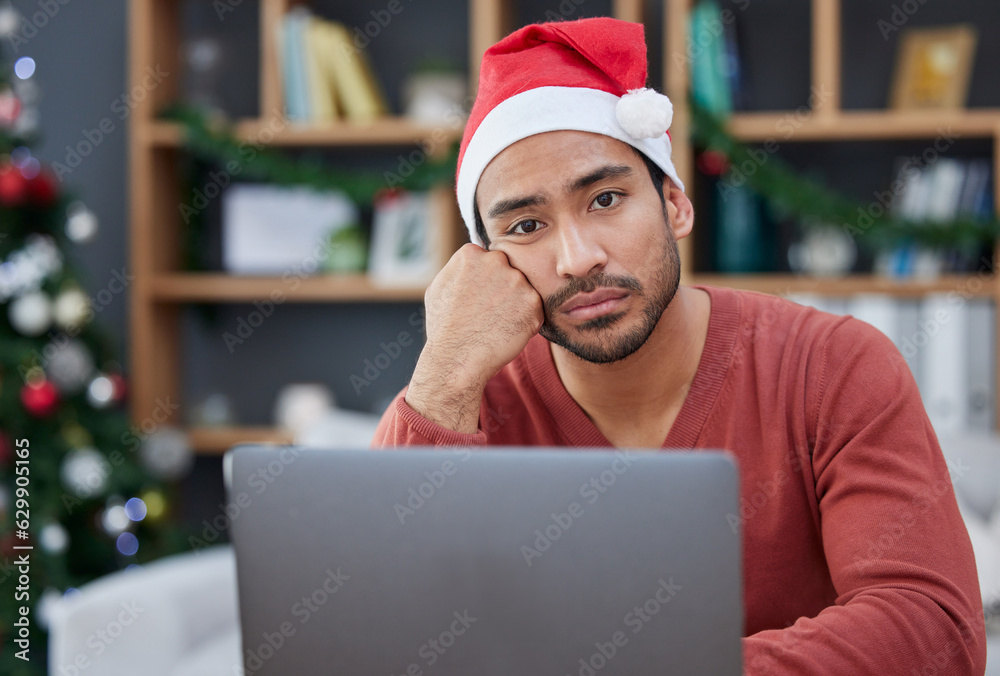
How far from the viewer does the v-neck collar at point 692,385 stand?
1188 millimetres

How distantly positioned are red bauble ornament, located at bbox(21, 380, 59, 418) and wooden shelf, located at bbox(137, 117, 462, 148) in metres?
0.87

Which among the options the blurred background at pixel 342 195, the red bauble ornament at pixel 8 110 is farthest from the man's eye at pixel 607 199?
the red bauble ornament at pixel 8 110

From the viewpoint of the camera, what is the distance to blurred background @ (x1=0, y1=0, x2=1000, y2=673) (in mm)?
2504

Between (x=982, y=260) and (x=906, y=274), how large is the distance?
219mm

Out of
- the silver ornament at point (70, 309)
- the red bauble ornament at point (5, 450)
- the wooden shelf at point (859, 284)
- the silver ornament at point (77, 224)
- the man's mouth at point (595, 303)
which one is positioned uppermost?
the silver ornament at point (77, 224)

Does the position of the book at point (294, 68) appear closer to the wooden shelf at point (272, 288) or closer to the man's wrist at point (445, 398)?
the wooden shelf at point (272, 288)

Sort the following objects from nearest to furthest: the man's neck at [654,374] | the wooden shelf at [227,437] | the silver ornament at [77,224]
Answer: the man's neck at [654,374] → the silver ornament at [77,224] → the wooden shelf at [227,437]

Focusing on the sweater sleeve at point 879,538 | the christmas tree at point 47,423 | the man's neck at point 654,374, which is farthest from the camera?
the christmas tree at point 47,423

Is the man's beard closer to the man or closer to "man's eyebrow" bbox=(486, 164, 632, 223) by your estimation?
the man

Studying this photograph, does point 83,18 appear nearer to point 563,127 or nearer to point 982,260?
point 563,127

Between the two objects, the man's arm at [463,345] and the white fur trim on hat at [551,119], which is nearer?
the man's arm at [463,345]

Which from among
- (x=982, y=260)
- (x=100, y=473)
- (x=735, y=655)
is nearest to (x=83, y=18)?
(x=100, y=473)

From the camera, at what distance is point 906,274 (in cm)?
256

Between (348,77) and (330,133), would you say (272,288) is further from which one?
(348,77)
